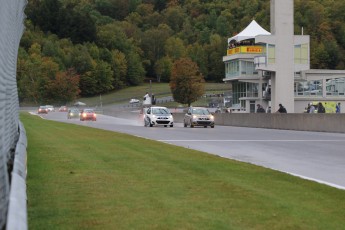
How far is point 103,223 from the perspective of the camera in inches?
279

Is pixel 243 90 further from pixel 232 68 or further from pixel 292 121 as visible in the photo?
pixel 292 121

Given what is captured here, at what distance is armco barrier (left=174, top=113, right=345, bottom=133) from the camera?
3553 centimetres

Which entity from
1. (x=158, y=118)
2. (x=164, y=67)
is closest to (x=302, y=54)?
(x=158, y=118)

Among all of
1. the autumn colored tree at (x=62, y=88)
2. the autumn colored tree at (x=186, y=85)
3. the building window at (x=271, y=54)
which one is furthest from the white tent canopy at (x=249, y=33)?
the autumn colored tree at (x=62, y=88)

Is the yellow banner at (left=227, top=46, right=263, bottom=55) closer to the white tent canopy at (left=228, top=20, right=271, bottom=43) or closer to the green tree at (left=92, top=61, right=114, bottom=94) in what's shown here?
the white tent canopy at (left=228, top=20, right=271, bottom=43)

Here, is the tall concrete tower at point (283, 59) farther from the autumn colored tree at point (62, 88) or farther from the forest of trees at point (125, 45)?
the autumn colored tree at point (62, 88)

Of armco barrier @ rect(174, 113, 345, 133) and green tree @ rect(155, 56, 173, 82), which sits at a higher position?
green tree @ rect(155, 56, 173, 82)

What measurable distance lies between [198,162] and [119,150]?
12.8 ft

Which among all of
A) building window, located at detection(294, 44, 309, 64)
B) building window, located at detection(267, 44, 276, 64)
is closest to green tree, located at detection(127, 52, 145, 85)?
building window, located at detection(294, 44, 309, 64)

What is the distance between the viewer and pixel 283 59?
58.4m

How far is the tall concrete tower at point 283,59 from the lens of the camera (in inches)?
2256

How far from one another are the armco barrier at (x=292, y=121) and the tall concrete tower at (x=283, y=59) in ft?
28.9

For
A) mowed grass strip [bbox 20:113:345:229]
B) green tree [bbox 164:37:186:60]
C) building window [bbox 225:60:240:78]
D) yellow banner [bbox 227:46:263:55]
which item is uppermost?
green tree [bbox 164:37:186:60]

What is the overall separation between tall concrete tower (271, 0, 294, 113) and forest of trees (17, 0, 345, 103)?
7100 centimetres
